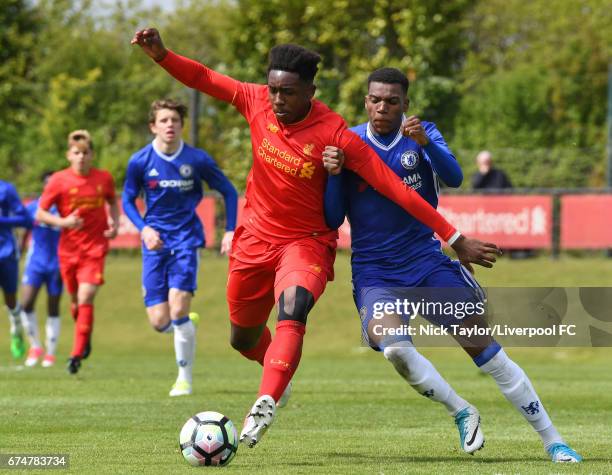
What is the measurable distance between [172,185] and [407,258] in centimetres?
485

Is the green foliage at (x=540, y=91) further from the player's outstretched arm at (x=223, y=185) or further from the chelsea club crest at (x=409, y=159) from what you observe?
the chelsea club crest at (x=409, y=159)

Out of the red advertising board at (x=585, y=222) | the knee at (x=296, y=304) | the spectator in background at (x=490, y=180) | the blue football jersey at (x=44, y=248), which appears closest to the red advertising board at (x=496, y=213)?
the red advertising board at (x=585, y=222)

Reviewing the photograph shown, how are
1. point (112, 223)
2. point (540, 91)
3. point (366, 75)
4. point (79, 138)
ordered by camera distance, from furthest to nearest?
point (540, 91) < point (366, 75) < point (79, 138) < point (112, 223)

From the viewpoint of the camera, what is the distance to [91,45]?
152 ft

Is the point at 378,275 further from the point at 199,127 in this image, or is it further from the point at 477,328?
the point at 199,127

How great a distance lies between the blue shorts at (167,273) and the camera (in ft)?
40.5

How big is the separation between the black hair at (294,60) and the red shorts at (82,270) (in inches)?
280

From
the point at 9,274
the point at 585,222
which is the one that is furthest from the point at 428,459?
the point at 585,222

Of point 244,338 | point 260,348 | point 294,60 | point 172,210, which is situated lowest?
point 260,348

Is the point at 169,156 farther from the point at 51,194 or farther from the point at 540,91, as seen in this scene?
the point at 540,91

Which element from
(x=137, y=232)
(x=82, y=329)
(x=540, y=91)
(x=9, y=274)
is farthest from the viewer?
(x=540, y=91)

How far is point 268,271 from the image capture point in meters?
8.30

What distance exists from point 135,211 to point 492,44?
39.5 meters

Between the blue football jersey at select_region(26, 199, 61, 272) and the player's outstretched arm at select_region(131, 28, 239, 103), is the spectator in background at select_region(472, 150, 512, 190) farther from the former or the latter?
the player's outstretched arm at select_region(131, 28, 239, 103)
